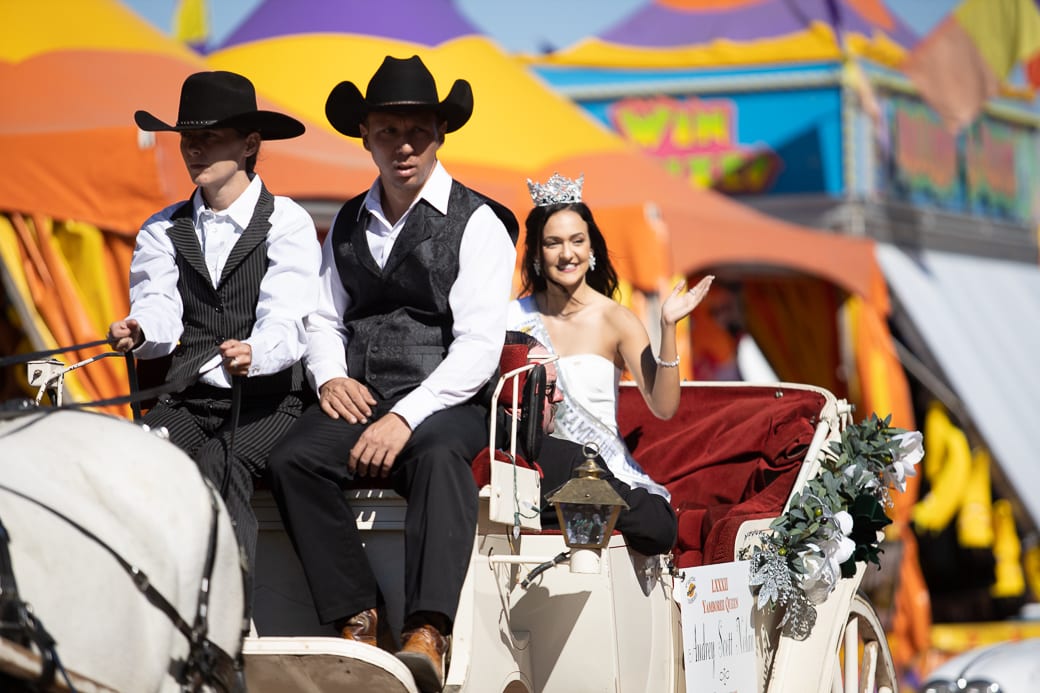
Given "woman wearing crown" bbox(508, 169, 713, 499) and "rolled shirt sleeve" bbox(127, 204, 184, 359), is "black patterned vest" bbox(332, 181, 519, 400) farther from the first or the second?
"woman wearing crown" bbox(508, 169, 713, 499)

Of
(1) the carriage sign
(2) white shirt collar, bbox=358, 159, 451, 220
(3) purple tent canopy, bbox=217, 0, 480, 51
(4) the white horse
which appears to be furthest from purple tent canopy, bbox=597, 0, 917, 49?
(4) the white horse

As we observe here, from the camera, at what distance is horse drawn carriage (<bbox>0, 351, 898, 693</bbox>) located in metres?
2.48

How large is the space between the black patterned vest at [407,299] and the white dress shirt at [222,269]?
16cm

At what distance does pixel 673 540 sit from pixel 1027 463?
7.33 m

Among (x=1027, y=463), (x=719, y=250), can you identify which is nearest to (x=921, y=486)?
(x=1027, y=463)

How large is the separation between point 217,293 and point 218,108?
1.54ft

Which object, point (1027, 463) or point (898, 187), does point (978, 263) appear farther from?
point (1027, 463)

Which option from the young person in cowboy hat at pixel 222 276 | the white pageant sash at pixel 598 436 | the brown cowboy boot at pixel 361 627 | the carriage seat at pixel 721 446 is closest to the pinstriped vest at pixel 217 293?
the young person in cowboy hat at pixel 222 276

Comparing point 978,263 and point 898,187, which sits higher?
point 898,187

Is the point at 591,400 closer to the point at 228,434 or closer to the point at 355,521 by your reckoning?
the point at 355,521

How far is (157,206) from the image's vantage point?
6.06m

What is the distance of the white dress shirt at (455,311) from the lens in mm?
3387

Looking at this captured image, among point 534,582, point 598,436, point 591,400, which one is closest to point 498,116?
point 591,400

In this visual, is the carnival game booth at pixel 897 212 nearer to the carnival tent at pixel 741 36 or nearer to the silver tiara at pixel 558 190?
the carnival tent at pixel 741 36
